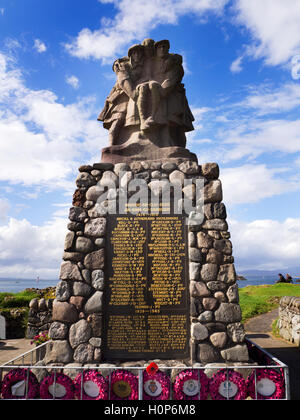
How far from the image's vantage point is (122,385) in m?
4.37

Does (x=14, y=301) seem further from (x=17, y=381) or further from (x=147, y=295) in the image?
(x=147, y=295)

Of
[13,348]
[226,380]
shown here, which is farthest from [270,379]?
[13,348]

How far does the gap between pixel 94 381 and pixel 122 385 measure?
1.29 ft

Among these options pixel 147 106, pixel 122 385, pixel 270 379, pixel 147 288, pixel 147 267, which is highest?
pixel 147 106

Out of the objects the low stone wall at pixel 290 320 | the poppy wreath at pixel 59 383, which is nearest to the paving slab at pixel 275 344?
the low stone wall at pixel 290 320

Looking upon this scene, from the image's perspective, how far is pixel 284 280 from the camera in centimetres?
2008

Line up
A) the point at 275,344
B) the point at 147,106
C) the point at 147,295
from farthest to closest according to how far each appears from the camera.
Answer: the point at 275,344, the point at 147,106, the point at 147,295

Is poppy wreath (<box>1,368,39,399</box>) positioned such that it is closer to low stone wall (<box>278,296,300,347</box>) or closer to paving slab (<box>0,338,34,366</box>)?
paving slab (<box>0,338,34,366</box>)

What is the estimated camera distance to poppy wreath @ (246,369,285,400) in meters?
4.22

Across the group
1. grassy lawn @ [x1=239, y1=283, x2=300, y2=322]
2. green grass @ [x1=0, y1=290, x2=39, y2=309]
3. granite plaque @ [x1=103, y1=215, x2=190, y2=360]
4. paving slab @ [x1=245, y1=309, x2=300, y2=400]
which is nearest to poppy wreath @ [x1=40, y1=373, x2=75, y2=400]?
granite plaque @ [x1=103, y1=215, x2=190, y2=360]

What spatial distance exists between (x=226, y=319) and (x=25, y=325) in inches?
338

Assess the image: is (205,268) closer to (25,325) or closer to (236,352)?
(236,352)

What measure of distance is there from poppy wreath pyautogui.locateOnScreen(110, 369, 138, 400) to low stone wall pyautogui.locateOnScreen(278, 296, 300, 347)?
606 centimetres
